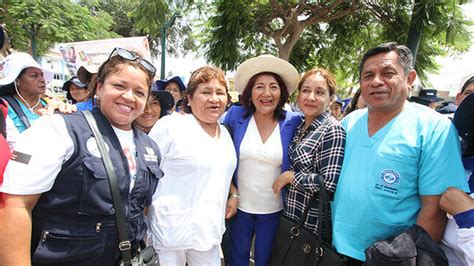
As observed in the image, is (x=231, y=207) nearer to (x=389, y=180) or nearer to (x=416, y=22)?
(x=389, y=180)

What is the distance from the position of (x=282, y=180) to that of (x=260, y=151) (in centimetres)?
30

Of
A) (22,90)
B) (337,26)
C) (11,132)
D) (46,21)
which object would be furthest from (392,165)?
(46,21)

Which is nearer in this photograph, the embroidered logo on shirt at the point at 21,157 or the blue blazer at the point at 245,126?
the embroidered logo on shirt at the point at 21,157

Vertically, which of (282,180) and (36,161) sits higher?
(36,161)

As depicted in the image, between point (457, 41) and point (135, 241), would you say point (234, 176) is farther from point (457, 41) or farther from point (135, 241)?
point (457, 41)

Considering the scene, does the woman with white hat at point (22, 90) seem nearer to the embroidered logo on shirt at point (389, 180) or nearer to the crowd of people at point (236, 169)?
the crowd of people at point (236, 169)

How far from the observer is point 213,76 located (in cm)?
221

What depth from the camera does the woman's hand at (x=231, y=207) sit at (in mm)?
2344

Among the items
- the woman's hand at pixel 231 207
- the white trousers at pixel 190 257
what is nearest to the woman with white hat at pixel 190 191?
the white trousers at pixel 190 257

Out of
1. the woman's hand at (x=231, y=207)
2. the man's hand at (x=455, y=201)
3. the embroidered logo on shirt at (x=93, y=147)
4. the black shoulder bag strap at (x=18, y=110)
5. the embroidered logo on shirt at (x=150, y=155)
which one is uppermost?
the black shoulder bag strap at (x=18, y=110)

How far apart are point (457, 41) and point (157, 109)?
6201 mm

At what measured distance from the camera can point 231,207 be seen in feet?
7.73

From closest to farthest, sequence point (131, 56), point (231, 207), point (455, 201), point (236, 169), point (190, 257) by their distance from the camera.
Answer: point (455, 201) → point (131, 56) → point (190, 257) → point (231, 207) → point (236, 169)

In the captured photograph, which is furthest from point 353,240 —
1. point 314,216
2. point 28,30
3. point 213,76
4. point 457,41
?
point 28,30
